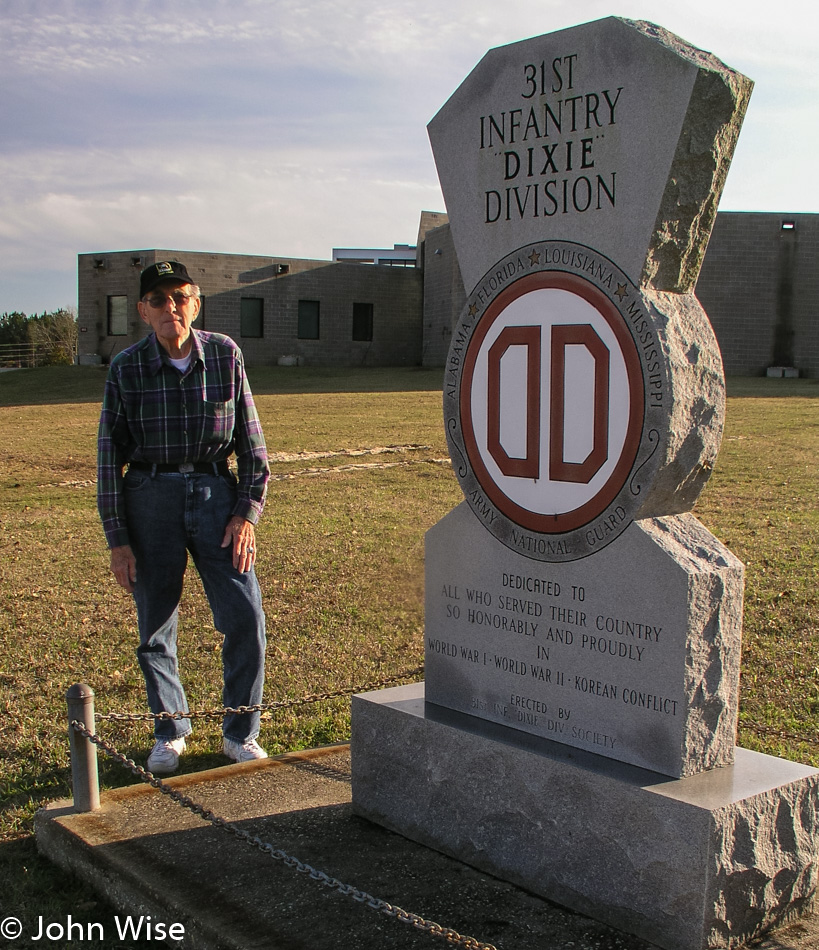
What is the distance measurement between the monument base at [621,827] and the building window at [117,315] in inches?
1529

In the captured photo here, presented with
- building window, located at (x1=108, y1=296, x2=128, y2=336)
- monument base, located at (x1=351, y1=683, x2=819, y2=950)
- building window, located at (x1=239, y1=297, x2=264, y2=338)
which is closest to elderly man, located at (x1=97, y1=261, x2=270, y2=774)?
monument base, located at (x1=351, y1=683, x2=819, y2=950)

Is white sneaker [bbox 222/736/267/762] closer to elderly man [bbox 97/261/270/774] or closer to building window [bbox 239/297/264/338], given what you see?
elderly man [bbox 97/261/270/774]

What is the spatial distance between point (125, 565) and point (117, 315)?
38370 millimetres

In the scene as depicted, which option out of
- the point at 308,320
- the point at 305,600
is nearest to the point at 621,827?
the point at 305,600

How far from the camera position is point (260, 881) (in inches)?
127

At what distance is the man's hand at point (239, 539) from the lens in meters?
4.17

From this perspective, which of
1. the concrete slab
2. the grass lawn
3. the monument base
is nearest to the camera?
the monument base

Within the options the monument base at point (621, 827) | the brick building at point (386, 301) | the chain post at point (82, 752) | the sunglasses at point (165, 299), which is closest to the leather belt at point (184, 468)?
the sunglasses at point (165, 299)

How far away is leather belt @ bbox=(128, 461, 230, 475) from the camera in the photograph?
4.19 m

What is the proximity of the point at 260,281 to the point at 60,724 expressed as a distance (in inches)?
1453

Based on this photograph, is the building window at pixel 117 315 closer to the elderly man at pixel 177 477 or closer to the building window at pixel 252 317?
the building window at pixel 252 317

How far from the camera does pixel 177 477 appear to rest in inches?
164

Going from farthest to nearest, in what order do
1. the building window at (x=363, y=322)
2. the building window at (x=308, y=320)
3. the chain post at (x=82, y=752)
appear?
1. the building window at (x=363, y=322)
2. the building window at (x=308, y=320)
3. the chain post at (x=82, y=752)

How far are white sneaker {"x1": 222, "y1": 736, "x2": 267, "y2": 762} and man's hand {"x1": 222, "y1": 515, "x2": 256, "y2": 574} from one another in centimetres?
82
